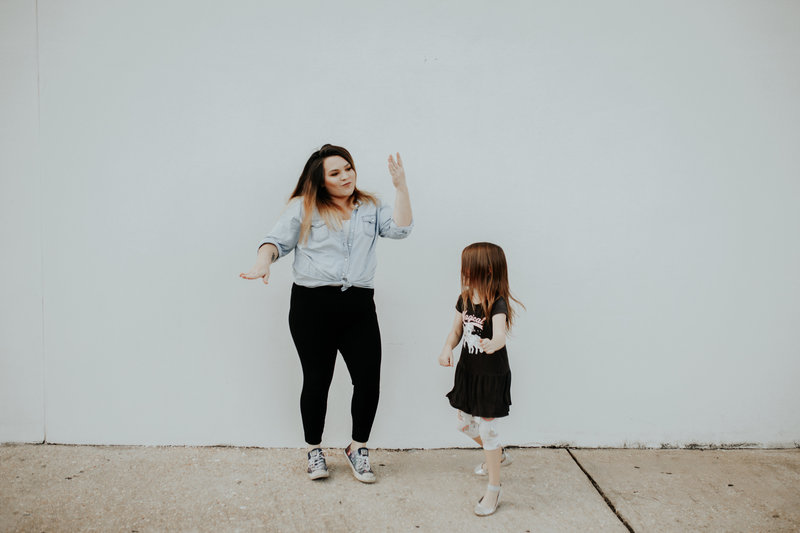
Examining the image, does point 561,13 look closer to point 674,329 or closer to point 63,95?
point 674,329

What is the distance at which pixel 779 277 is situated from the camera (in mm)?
3182

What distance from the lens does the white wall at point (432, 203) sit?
9.98 feet

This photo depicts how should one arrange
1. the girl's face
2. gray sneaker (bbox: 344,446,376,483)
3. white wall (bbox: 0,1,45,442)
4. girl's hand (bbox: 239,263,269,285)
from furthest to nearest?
Answer: 1. white wall (bbox: 0,1,45,442)
2. gray sneaker (bbox: 344,446,376,483)
3. the girl's face
4. girl's hand (bbox: 239,263,269,285)

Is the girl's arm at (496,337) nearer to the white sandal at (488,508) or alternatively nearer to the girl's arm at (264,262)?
the white sandal at (488,508)

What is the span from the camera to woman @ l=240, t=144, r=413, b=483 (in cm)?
268

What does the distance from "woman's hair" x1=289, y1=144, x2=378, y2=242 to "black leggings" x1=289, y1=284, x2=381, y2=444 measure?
0.33m

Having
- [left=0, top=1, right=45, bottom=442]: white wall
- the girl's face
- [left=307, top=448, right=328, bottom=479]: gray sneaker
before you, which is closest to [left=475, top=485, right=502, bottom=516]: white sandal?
[left=307, top=448, right=328, bottom=479]: gray sneaker

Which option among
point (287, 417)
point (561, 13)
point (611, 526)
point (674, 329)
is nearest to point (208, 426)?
point (287, 417)

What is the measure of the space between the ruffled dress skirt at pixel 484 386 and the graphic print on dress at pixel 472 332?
36 mm

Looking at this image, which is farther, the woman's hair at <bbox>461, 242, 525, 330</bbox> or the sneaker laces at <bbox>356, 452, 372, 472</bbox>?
the sneaker laces at <bbox>356, 452, 372, 472</bbox>

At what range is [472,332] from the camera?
2.58 m

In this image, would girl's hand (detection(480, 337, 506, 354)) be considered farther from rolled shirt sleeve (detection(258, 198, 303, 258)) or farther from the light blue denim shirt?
rolled shirt sleeve (detection(258, 198, 303, 258))

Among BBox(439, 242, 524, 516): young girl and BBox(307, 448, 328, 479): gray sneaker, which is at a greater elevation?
BBox(439, 242, 524, 516): young girl

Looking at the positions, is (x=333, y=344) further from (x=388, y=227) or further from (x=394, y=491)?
(x=394, y=491)
